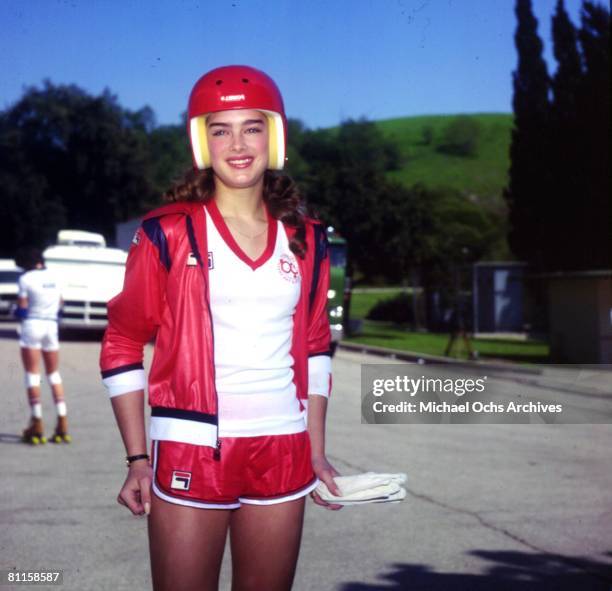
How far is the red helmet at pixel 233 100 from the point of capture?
8.71ft

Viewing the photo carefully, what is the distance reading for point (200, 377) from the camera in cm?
244

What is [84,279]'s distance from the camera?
840 inches

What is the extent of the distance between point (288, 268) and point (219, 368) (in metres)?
0.34

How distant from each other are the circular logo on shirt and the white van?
18101 mm

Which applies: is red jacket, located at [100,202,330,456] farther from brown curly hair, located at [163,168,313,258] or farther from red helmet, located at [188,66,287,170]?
red helmet, located at [188,66,287,170]

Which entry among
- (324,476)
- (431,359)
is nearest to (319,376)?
(324,476)

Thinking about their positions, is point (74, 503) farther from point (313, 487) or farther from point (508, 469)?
point (313, 487)

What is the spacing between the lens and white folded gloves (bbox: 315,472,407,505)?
260 centimetres

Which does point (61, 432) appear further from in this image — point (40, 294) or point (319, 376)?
point (319, 376)

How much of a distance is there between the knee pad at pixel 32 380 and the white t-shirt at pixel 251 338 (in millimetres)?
7095

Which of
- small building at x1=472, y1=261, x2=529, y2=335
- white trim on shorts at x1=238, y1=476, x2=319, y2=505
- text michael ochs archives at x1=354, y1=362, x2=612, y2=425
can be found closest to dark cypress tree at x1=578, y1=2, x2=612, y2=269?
small building at x1=472, y1=261, x2=529, y2=335

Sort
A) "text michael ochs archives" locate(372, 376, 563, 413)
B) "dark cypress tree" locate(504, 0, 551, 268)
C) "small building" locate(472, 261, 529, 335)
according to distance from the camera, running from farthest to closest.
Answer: "small building" locate(472, 261, 529, 335), "dark cypress tree" locate(504, 0, 551, 268), "text michael ochs archives" locate(372, 376, 563, 413)

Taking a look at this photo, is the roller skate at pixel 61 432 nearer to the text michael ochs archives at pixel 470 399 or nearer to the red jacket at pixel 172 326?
the text michael ochs archives at pixel 470 399

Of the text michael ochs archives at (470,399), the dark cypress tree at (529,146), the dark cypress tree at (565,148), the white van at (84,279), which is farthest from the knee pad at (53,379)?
the dark cypress tree at (529,146)
